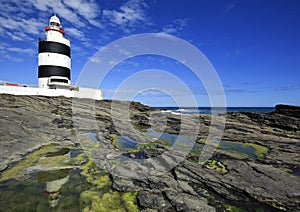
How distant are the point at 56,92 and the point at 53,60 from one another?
5872 mm

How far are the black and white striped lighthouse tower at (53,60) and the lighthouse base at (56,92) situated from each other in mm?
1586

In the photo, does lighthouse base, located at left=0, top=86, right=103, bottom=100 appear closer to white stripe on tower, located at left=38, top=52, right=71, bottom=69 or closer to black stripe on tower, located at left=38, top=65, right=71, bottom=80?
black stripe on tower, located at left=38, top=65, right=71, bottom=80

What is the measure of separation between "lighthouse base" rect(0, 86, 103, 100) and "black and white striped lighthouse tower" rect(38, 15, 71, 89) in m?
1.59

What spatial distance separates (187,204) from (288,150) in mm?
10257

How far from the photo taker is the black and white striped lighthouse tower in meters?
29.0

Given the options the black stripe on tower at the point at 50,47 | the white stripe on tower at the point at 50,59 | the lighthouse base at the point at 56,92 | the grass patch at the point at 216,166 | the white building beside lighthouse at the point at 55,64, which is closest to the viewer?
the grass patch at the point at 216,166

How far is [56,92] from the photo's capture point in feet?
90.9

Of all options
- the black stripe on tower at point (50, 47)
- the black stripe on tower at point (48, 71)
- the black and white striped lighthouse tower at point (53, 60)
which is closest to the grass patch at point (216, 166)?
the black and white striped lighthouse tower at point (53, 60)

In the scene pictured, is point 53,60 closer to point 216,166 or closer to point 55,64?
point 55,64

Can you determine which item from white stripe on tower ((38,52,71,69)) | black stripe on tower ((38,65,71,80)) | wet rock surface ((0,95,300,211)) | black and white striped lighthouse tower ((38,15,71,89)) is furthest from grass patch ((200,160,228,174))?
white stripe on tower ((38,52,71,69))

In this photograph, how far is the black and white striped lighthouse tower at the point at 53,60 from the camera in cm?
2898

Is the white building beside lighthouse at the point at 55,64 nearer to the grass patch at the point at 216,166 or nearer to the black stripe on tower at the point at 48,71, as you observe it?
the black stripe on tower at the point at 48,71

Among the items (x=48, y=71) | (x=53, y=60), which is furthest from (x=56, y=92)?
(x=53, y=60)

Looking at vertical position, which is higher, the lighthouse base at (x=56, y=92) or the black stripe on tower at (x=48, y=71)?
the black stripe on tower at (x=48, y=71)
